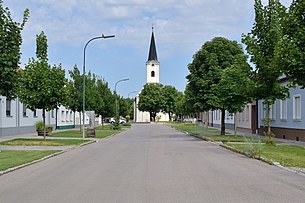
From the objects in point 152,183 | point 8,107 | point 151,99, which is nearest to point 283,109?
point 8,107

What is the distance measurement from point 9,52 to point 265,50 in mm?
14407

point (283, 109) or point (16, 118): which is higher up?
point (283, 109)

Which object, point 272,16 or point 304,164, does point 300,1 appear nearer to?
point 304,164

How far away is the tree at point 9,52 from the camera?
2144 cm

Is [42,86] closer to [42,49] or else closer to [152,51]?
[42,49]

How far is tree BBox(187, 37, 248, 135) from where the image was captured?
39.6m

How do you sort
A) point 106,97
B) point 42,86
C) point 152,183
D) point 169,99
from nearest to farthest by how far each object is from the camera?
point 152,183 → point 42,86 → point 106,97 → point 169,99

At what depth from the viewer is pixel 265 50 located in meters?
27.4

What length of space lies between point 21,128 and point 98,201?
3575 centimetres

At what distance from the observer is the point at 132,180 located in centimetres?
1275

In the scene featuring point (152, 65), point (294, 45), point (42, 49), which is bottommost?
point (294, 45)

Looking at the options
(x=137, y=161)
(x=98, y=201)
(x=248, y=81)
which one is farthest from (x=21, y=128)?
(x=98, y=201)

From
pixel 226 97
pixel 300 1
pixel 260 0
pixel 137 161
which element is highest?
pixel 260 0

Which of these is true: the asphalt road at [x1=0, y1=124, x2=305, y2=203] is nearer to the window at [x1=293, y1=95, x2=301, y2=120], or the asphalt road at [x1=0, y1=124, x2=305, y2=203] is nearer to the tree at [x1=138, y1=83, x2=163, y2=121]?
the window at [x1=293, y1=95, x2=301, y2=120]
